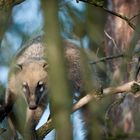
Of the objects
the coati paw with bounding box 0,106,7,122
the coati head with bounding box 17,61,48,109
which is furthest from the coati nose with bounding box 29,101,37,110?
the coati paw with bounding box 0,106,7,122

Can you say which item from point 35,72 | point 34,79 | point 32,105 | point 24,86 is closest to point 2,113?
point 32,105

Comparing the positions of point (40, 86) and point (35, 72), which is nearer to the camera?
point (40, 86)

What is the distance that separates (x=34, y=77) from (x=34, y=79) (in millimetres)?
36

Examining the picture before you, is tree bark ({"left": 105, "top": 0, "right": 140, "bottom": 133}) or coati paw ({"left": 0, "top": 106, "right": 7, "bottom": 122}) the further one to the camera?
tree bark ({"left": 105, "top": 0, "right": 140, "bottom": 133})

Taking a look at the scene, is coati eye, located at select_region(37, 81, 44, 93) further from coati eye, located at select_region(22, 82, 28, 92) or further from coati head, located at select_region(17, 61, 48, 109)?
coati eye, located at select_region(22, 82, 28, 92)

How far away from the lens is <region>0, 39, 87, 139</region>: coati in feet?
12.4

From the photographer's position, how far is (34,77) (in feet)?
13.4

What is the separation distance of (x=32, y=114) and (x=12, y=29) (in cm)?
228

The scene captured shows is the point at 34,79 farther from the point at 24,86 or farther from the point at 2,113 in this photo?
the point at 2,113

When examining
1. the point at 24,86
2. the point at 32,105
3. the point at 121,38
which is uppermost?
the point at 121,38

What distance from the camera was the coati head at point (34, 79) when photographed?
3776mm

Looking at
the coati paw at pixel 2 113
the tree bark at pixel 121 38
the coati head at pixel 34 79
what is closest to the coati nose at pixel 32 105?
the coati head at pixel 34 79

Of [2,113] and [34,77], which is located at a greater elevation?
[34,77]

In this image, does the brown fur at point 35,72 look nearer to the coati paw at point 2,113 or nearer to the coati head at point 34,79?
the coati head at point 34,79
